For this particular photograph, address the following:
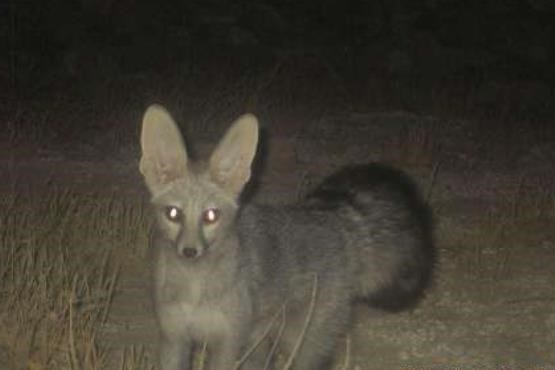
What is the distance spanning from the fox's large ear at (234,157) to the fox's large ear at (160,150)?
180 millimetres

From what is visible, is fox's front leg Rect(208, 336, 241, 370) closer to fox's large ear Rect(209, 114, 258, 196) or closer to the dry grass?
the dry grass

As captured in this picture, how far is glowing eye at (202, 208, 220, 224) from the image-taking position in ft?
15.8

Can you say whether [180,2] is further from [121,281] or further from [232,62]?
[121,281]

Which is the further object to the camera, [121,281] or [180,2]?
[180,2]

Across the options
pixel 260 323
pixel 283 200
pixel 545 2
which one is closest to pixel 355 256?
pixel 260 323

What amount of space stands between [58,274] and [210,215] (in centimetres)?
140

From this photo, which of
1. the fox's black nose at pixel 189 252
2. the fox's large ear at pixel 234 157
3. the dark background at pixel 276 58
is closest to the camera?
the fox's black nose at pixel 189 252

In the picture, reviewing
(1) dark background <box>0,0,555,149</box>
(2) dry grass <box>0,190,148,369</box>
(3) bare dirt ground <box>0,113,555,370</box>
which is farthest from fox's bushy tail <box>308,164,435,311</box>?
(1) dark background <box>0,0,555,149</box>

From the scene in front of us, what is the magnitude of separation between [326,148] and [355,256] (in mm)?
5619

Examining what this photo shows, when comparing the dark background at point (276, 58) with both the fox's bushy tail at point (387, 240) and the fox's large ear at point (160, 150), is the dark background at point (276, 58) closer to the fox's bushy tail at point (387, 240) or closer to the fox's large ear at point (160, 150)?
the fox's bushy tail at point (387, 240)

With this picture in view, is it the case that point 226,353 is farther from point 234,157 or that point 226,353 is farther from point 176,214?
point 234,157

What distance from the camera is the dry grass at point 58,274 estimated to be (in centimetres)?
501

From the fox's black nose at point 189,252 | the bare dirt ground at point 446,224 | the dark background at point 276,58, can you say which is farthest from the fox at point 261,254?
the dark background at point 276,58

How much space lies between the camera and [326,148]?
1125 centimetres
